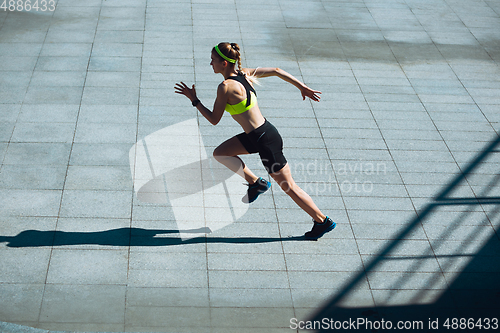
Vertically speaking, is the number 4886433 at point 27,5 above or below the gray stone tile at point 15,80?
below

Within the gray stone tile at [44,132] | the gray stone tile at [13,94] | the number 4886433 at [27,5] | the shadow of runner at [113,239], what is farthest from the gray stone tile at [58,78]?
the shadow of runner at [113,239]

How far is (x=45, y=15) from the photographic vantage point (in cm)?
988

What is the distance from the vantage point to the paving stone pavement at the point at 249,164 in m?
4.64

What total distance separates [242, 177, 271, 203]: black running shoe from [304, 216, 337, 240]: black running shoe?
2.64 ft

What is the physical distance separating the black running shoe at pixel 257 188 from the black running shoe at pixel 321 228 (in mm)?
805

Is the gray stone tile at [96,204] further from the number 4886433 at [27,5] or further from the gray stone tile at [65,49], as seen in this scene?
the number 4886433 at [27,5]

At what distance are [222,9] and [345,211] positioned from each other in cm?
652

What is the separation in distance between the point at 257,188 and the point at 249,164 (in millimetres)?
732

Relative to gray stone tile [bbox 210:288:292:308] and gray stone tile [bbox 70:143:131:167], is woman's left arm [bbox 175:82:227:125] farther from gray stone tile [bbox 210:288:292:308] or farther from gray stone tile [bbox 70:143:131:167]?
gray stone tile [bbox 70:143:131:167]

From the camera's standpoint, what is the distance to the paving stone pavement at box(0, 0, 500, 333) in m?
4.64

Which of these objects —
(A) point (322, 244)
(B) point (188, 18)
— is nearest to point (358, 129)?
(A) point (322, 244)

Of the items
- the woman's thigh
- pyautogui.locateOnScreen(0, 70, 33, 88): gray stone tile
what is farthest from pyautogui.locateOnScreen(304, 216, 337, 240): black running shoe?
pyautogui.locateOnScreen(0, 70, 33, 88): gray stone tile

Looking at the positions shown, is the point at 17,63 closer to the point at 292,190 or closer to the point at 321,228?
the point at 292,190

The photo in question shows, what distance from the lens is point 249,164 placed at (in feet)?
21.0
